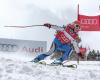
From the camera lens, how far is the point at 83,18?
26391 mm

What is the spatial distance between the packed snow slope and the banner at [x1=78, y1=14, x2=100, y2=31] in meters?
11.0

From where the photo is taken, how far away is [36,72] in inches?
546

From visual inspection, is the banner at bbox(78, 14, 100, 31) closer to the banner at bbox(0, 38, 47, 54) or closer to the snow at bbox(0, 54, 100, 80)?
the banner at bbox(0, 38, 47, 54)

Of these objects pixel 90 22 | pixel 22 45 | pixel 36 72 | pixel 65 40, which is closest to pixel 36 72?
pixel 36 72

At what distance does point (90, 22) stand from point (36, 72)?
41.9ft

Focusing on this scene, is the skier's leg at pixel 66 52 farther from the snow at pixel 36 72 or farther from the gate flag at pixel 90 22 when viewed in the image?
the gate flag at pixel 90 22

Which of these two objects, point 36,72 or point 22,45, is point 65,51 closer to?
point 36,72

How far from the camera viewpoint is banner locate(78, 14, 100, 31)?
85.1 feet

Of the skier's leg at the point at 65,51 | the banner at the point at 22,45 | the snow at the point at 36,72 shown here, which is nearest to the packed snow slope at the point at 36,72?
the snow at the point at 36,72

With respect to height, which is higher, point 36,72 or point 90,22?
point 90,22

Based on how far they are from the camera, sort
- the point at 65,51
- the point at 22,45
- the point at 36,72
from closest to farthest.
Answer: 1. the point at 36,72
2. the point at 65,51
3. the point at 22,45

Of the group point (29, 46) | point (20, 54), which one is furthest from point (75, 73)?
point (29, 46)

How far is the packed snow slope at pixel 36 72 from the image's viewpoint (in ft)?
43.7

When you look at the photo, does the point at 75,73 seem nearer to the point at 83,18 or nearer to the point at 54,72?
the point at 54,72
